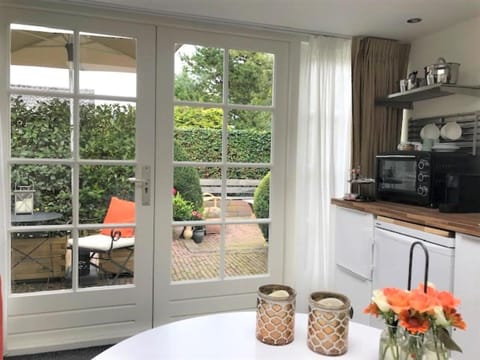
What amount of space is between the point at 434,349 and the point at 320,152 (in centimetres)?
221

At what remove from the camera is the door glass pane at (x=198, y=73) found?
2.76 m

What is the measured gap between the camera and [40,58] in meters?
2.47

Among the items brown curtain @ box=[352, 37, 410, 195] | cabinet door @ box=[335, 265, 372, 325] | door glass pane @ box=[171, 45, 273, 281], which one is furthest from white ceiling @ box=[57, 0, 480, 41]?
cabinet door @ box=[335, 265, 372, 325]

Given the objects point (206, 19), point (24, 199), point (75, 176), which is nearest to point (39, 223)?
point (24, 199)

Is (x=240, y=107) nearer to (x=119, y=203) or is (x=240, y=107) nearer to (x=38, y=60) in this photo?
(x=119, y=203)

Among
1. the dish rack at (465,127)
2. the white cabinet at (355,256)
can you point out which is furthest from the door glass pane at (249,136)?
the dish rack at (465,127)

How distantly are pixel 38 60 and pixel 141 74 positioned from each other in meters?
0.62

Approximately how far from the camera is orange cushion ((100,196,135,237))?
2654mm

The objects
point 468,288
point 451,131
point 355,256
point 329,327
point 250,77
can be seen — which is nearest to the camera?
point 329,327

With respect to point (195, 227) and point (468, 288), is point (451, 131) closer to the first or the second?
point (468, 288)

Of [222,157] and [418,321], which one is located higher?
[222,157]

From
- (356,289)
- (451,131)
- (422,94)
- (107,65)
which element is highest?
(107,65)

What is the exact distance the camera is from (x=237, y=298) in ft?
9.73

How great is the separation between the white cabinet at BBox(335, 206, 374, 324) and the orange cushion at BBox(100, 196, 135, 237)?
1.41 metres
